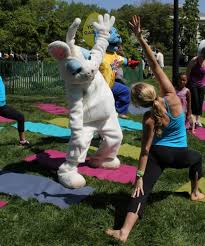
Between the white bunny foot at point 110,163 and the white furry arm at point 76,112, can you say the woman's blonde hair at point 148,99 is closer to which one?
the white furry arm at point 76,112

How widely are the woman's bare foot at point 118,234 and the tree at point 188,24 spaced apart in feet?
169

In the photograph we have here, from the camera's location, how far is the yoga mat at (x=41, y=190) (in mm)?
5027

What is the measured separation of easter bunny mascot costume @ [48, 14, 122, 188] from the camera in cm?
530

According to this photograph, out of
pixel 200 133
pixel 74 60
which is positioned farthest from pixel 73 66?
pixel 200 133

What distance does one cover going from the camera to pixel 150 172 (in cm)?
434

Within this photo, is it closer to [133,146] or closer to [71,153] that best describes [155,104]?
[71,153]

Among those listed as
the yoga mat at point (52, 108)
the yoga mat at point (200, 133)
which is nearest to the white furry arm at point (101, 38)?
the yoga mat at point (200, 133)

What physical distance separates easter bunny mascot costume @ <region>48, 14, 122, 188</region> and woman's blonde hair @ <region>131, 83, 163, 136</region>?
1250mm

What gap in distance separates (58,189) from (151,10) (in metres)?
66.5

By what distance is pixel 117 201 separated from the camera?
196 inches

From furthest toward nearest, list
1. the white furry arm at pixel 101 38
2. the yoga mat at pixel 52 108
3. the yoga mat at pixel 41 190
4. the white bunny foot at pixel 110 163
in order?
the yoga mat at pixel 52 108 < the white bunny foot at pixel 110 163 < the white furry arm at pixel 101 38 < the yoga mat at pixel 41 190

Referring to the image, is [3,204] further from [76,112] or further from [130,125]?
[130,125]

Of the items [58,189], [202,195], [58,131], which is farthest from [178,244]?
[58,131]

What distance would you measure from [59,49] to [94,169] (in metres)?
1.76
